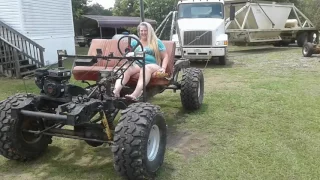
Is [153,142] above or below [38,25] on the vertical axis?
below

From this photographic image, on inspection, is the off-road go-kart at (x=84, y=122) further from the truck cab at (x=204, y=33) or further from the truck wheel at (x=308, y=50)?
the truck wheel at (x=308, y=50)

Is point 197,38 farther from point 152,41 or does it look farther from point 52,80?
point 52,80

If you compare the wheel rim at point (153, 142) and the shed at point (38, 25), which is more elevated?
the shed at point (38, 25)

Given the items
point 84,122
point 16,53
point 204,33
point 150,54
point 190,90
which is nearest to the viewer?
point 84,122

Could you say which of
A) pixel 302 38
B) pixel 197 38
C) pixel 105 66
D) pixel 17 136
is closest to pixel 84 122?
pixel 17 136

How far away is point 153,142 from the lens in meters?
3.54

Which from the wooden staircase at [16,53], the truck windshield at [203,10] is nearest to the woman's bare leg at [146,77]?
the wooden staircase at [16,53]

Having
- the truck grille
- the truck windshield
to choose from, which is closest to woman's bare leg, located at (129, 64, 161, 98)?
the truck grille

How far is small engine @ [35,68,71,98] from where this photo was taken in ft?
11.6

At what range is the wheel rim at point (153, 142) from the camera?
3.42m

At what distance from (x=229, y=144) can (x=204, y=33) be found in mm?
7966

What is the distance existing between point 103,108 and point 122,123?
1.48ft

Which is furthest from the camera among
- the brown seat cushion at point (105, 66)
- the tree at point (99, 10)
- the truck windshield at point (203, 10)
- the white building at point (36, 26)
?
the tree at point (99, 10)

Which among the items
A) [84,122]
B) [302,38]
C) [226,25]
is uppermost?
[226,25]
